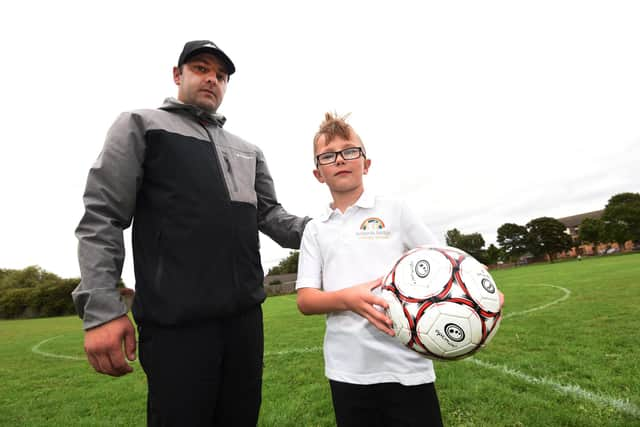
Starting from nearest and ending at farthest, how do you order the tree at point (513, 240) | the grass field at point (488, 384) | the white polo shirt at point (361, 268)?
the white polo shirt at point (361, 268), the grass field at point (488, 384), the tree at point (513, 240)

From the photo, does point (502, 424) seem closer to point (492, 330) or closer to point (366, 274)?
point (492, 330)

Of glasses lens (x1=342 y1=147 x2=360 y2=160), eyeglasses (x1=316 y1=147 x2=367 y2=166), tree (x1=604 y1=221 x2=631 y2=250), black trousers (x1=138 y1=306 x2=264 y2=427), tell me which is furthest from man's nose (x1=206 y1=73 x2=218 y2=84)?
tree (x1=604 y1=221 x2=631 y2=250)

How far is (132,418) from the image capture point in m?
4.14

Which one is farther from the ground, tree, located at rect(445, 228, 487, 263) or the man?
tree, located at rect(445, 228, 487, 263)

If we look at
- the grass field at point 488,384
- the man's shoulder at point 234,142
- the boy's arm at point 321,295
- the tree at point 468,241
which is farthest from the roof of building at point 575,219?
the boy's arm at point 321,295

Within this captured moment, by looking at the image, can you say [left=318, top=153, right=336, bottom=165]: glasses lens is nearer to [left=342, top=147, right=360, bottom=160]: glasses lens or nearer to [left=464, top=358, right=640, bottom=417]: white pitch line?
[left=342, top=147, right=360, bottom=160]: glasses lens

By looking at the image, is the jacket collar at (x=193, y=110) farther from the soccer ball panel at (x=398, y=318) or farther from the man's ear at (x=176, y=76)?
the soccer ball panel at (x=398, y=318)

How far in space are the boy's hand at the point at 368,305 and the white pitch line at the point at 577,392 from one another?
3170mm

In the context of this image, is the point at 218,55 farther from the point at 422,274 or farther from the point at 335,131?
the point at 422,274

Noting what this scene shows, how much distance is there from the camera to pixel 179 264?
6.50ft

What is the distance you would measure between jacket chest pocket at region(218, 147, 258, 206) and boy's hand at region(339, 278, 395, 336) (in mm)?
1016

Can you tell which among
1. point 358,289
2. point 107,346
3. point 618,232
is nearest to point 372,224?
point 358,289

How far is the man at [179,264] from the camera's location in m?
1.80

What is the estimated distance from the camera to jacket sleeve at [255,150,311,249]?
279cm
